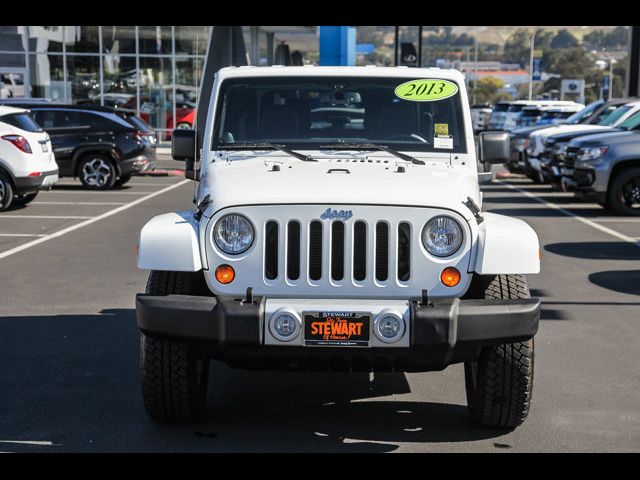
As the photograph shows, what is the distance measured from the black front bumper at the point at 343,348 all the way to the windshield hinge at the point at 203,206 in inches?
21.1

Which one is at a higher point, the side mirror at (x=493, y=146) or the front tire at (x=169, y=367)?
the side mirror at (x=493, y=146)

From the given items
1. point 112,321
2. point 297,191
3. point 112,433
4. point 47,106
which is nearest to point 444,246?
point 297,191

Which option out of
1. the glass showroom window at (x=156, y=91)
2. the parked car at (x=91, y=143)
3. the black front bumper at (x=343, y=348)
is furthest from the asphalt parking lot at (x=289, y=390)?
the glass showroom window at (x=156, y=91)

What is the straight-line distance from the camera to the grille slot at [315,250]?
5.53m

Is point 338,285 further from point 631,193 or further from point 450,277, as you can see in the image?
point 631,193

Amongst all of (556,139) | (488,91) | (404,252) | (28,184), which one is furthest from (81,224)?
(488,91)

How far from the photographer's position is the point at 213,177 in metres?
6.35

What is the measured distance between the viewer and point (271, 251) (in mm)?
5586

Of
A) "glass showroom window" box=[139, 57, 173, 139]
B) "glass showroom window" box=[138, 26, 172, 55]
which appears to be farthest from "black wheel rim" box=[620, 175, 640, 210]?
"glass showroom window" box=[138, 26, 172, 55]

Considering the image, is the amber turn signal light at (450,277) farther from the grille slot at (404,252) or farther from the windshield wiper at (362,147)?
the windshield wiper at (362,147)

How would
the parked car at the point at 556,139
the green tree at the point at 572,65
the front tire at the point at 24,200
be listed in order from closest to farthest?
the front tire at the point at 24,200 < the parked car at the point at 556,139 < the green tree at the point at 572,65

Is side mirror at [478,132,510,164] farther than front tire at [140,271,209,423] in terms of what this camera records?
Yes

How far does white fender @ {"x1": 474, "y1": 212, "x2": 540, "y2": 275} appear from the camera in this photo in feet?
18.1

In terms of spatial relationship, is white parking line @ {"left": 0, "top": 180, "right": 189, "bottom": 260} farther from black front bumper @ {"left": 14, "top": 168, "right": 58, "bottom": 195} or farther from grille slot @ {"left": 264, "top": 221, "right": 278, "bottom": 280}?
grille slot @ {"left": 264, "top": 221, "right": 278, "bottom": 280}
